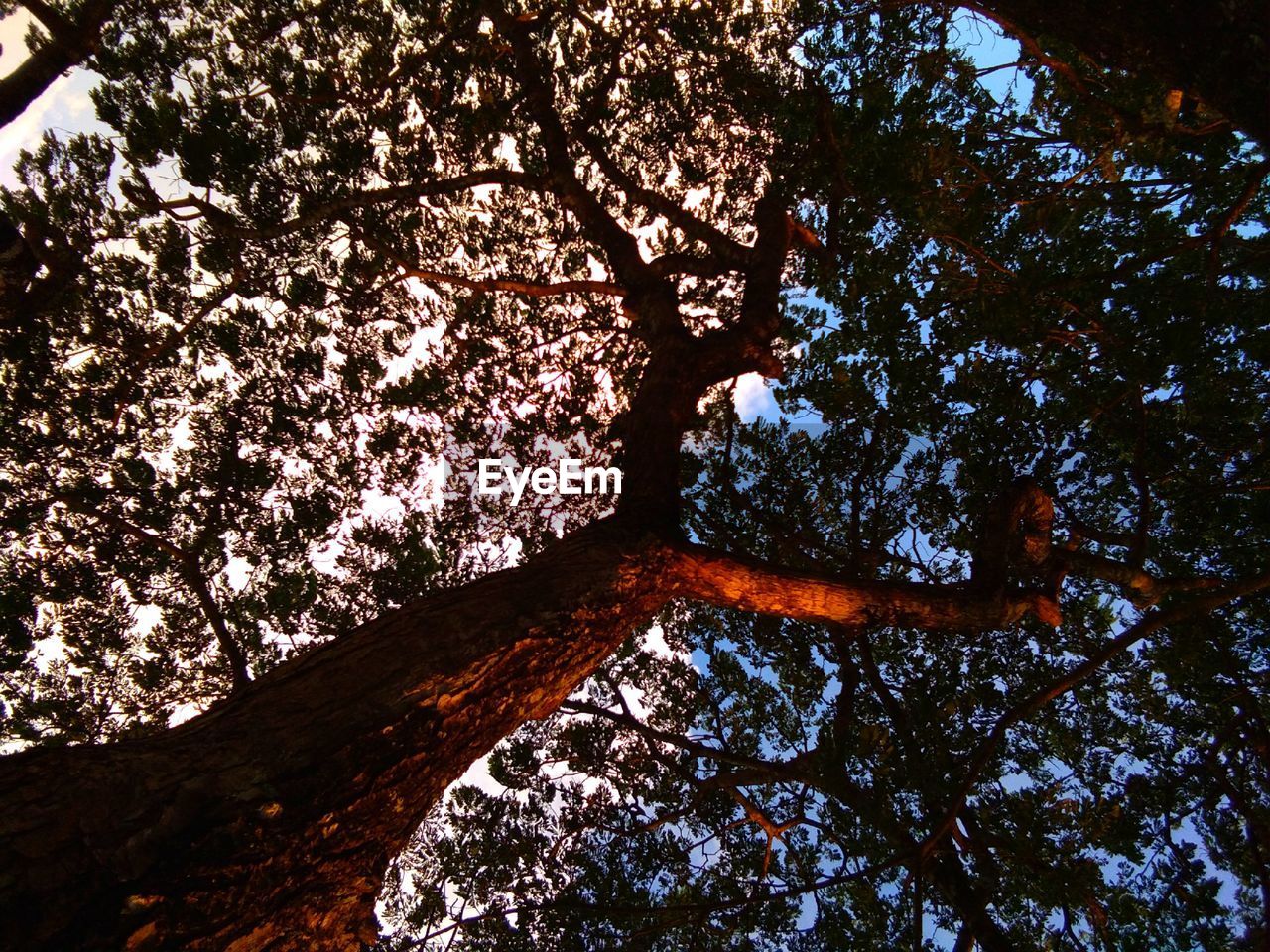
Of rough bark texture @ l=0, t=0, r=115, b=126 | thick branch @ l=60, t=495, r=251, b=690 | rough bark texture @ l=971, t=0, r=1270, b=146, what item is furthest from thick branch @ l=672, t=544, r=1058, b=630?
rough bark texture @ l=0, t=0, r=115, b=126

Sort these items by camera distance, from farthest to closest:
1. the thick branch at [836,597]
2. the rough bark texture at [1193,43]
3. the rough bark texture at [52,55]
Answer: the rough bark texture at [52,55]
the thick branch at [836,597]
the rough bark texture at [1193,43]

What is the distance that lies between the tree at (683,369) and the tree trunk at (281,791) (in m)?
0.91

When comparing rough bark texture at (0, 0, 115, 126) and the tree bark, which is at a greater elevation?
rough bark texture at (0, 0, 115, 126)

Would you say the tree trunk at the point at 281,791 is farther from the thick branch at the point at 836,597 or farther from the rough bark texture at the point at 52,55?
the rough bark texture at the point at 52,55

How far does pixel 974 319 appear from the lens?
18.0ft

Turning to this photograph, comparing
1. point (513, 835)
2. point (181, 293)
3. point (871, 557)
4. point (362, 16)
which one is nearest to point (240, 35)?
point (362, 16)

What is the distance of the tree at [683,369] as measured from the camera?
4738 millimetres

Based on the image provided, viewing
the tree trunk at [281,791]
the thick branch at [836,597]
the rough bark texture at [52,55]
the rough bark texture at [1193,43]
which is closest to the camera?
the tree trunk at [281,791]

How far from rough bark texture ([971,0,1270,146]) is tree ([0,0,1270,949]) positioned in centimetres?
147

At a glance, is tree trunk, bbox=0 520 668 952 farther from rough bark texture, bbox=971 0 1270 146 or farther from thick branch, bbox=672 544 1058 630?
rough bark texture, bbox=971 0 1270 146

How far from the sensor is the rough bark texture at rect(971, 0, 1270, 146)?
6.74 ft

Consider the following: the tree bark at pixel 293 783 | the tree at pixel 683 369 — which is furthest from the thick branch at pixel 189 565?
the tree bark at pixel 293 783

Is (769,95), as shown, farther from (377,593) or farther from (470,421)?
(377,593)

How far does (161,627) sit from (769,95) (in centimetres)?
756
